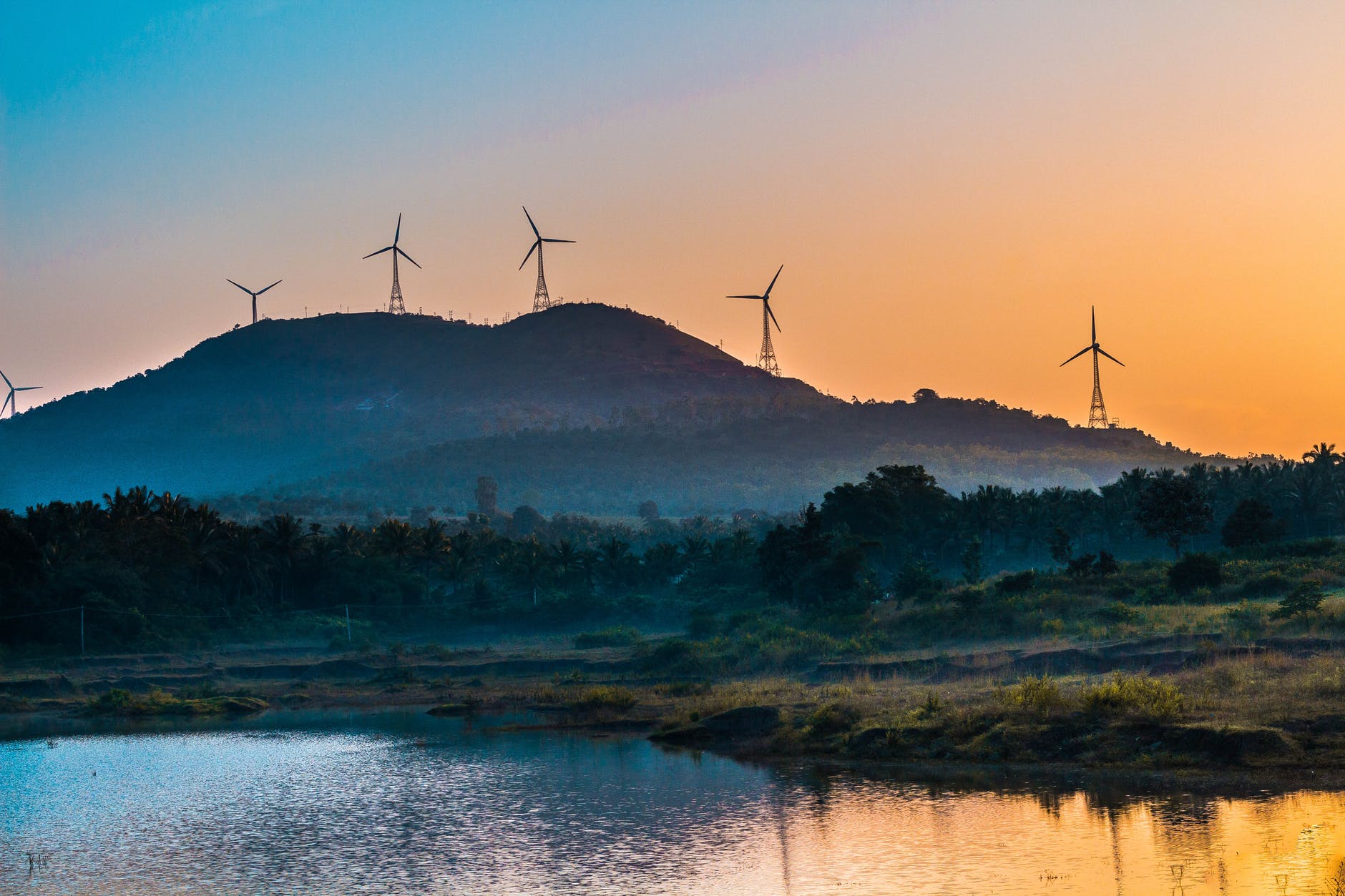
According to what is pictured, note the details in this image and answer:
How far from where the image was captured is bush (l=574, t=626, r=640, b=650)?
4363 inches

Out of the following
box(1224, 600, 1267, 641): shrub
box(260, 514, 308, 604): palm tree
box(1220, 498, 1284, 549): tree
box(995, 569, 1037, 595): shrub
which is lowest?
box(1224, 600, 1267, 641): shrub

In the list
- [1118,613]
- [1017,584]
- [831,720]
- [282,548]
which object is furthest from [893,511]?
[831,720]

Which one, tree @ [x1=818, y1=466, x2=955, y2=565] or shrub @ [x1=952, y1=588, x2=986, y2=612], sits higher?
tree @ [x1=818, y1=466, x2=955, y2=565]

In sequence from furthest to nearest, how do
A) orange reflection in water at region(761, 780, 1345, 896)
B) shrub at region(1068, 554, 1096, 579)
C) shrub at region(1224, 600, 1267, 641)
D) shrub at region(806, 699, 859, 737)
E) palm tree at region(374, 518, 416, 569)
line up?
palm tree at region(374, 518, 416, 569), shrub at region(1068, 554, 1096, 579), shrub at region(1224, 600, 1267, 641), shrub at region(806, 699, 859, 737), orange reflection in water at region(761, 780, 1345, 896)

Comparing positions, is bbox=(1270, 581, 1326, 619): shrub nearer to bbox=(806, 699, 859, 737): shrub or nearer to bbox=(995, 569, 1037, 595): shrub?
bbox=(995, 569, 1037, 595): shrub

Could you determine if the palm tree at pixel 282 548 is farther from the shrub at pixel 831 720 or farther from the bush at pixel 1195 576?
the shrub at pixel 831 720

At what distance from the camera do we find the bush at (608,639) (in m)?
111

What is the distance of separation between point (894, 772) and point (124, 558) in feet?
293

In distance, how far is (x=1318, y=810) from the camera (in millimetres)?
33062

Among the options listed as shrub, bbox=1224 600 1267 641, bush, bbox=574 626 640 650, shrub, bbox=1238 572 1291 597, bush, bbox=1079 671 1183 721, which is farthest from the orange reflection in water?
bush, bbox=574 626 640 650

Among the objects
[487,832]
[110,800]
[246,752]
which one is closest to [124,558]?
[246,752]

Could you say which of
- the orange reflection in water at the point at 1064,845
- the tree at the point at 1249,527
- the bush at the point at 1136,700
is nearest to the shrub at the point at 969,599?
the tree at the point at 1249,527

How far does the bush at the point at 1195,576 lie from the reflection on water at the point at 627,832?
38.9 metres

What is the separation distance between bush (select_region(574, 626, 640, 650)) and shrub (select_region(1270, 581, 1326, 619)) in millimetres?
57559
